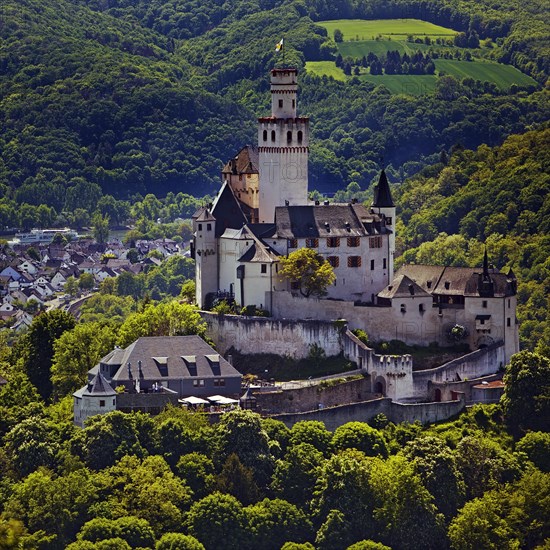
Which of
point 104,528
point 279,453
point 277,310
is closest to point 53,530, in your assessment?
point 104,528

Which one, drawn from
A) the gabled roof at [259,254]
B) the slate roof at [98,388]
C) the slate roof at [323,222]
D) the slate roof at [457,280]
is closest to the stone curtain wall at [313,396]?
the slate roof at [98,388]

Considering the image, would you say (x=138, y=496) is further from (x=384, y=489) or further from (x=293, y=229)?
(x=293, y=229)

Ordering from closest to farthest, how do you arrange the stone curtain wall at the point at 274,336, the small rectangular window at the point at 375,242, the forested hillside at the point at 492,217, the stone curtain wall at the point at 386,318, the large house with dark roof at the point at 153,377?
the large house with dark roof at the point at 153,377 < the stone curtain wall at the point at 274,336 < the stone curtain wall at the point at 386,318 < the small rectangular window at the point at 375,242 < the forested hillside at the point at 492,217

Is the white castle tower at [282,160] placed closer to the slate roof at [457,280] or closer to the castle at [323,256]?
the castle at [323,256]

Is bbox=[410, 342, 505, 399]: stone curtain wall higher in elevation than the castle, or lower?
lower

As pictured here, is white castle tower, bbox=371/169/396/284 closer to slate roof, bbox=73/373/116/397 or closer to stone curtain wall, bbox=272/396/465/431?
stone curtain wall, bbox=272/396/465/431

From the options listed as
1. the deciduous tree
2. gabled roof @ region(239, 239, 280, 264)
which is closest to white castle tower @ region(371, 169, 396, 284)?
the deciduous tree

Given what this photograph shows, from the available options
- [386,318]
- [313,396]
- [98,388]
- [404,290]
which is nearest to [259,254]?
[386,318]

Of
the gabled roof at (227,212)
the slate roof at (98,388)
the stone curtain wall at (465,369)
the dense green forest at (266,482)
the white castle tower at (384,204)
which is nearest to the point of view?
the dense green forest at (266,482)
